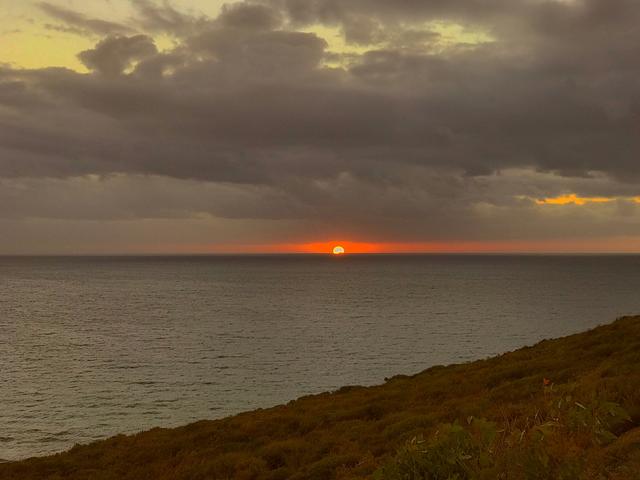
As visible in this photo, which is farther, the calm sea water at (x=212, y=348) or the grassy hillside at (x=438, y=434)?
the calm sea water at (x=212, y=348)

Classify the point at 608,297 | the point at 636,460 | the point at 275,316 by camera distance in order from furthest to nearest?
1. the point at 608,297
2. the point at 275,316
3. the point at 636,460

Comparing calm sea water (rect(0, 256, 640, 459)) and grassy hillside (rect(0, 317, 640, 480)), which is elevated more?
grassy hillside (rect(0, 317, 640, 480))

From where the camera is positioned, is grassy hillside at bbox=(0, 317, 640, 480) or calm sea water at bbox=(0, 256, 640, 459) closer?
grassy hillside at bbox=(0, 317, 640, 480)

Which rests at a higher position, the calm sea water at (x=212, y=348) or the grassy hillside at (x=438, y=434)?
the grassy hillside at (x=438, y=434)

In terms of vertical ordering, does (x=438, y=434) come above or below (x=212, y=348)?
above

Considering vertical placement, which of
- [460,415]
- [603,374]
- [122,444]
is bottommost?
[122,444]

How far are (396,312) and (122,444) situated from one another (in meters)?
121

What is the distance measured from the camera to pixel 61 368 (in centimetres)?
8256

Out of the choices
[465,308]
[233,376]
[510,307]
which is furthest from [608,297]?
[233,376]

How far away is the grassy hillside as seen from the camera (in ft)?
33.1

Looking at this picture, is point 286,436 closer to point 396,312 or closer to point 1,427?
point 1,427

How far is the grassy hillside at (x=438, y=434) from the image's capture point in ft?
33.1

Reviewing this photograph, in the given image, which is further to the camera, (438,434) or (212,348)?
(212,348)

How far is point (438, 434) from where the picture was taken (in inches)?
504
